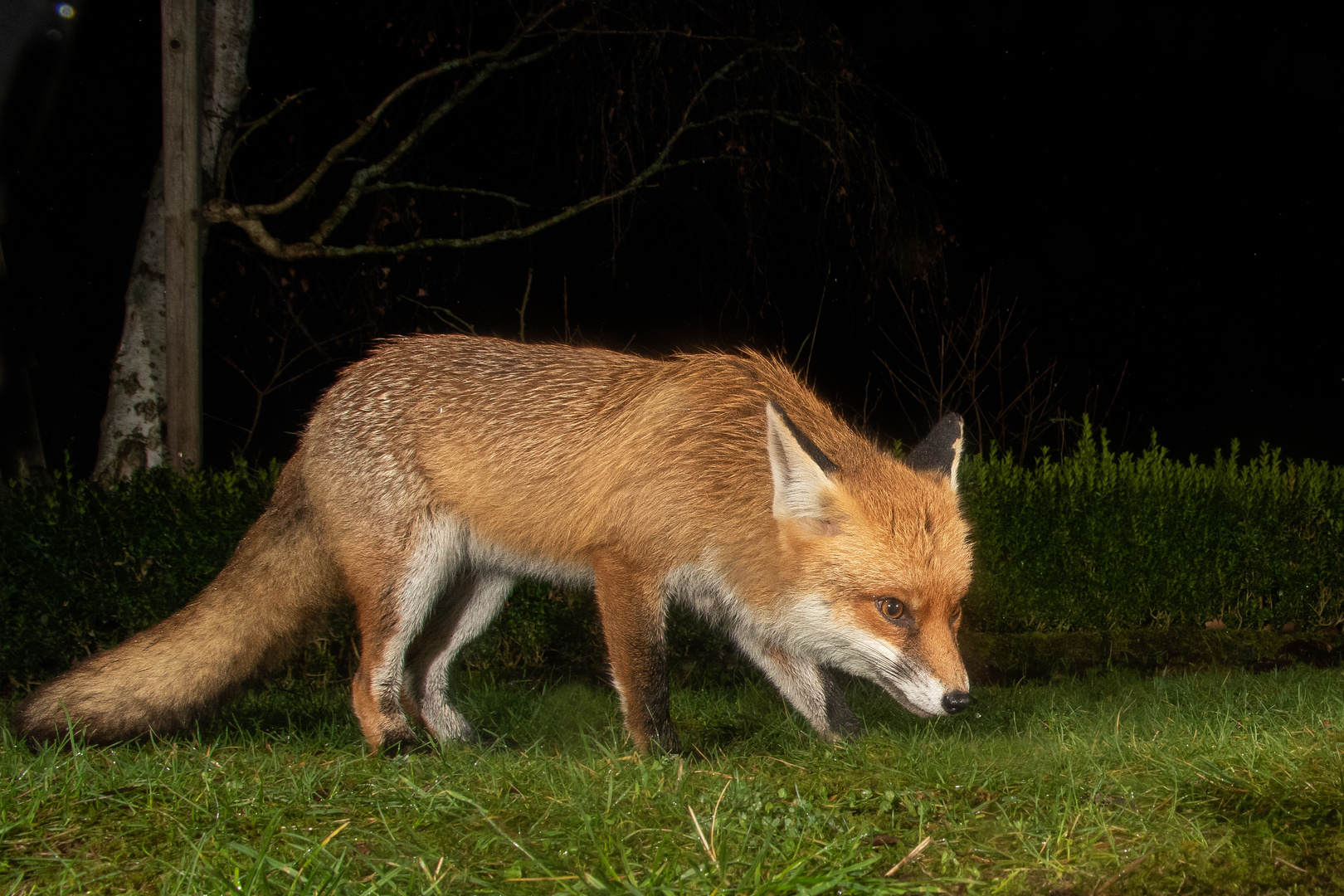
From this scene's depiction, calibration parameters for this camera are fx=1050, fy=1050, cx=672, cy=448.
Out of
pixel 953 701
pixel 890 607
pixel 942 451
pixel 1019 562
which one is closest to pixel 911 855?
pixel 953 701

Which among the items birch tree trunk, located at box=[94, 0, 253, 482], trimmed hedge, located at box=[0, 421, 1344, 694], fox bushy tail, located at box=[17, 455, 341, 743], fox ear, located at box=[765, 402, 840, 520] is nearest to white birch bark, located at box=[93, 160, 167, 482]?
birch tree trunk, located at box=[94, 0, 253, 482]

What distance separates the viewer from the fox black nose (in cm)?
379

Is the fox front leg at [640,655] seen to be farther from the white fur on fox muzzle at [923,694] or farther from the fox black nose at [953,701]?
the fox black nose at [953,701]

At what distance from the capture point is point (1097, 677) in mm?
7188

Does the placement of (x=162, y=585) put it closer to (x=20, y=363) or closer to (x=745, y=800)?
(x=20, y=363)

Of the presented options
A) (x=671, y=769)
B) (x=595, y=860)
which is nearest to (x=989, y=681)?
(x=671, y=769)

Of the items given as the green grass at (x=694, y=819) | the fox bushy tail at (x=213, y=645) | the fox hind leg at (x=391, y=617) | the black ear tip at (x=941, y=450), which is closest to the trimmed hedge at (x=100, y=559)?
the fox bushy tail at (x=213, y=645)

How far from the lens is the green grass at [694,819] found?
2.70m

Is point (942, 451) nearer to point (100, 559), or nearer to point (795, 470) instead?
point (795, 470)

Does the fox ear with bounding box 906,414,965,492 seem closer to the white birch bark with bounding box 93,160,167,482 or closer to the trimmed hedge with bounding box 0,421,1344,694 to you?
the trimmed hedge with bounding box 0,421,1344,694

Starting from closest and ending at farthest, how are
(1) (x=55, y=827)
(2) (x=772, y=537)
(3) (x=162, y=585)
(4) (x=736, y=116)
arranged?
(1) (x=55, y=827)
(2) (x=772, y=537)
(3) (x=162, y=585)
(4) (x=736, y=116)

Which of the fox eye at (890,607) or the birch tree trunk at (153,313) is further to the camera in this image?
the birch tree trunk at (153,313)

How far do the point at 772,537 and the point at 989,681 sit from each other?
3.73m

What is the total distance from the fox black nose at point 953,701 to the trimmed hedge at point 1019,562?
3292 millimetres
